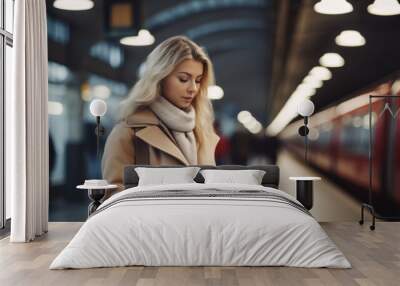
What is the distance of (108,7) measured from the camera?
8039 mm

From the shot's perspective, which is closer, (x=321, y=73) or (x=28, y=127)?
(x=28, y=127)

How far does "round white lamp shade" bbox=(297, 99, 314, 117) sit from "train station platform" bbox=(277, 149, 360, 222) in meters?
0.57

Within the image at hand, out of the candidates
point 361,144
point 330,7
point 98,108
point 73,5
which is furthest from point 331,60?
point 73,5

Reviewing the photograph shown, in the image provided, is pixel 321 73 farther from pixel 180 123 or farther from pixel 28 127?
pixel 28 127

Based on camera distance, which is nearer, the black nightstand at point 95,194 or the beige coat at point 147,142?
the black nightstand at point 95,194

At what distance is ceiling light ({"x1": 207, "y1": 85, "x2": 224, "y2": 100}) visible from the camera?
796 centimetres

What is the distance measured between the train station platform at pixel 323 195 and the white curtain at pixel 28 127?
9.75 ft

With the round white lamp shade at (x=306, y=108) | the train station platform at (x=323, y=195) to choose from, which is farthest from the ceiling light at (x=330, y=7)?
the train station platform at (x=323, y=195)

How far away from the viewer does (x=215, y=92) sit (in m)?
7.97

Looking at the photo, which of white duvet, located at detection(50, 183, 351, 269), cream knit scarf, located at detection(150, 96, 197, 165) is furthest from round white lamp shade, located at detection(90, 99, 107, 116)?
white duvet, located at detection(50, 183, 351, 269)

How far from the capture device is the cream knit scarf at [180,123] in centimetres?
783

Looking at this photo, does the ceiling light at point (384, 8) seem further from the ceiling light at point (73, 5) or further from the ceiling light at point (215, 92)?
the ceiling light at point (73, 5)

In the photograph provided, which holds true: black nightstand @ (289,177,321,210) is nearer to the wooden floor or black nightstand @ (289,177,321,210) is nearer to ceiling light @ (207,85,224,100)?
ceiling light @ (207,85,224,100)

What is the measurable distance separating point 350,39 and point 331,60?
0.35 meters
